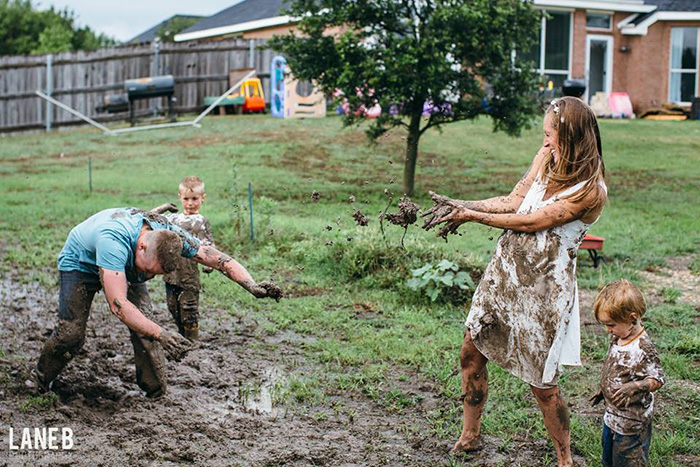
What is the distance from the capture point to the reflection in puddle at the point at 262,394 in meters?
5.25

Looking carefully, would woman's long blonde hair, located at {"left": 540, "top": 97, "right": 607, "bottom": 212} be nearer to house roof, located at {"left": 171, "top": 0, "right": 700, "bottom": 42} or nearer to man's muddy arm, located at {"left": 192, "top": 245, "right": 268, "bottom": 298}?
man's muddy arm, located at {"left": 192, "top": 245, "right": 268, "bottom": 298}

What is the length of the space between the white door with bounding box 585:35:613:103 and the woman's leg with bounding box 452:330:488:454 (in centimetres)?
2370

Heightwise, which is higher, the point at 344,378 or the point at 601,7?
the point at 601,7

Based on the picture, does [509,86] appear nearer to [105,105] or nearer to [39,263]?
[39,263]

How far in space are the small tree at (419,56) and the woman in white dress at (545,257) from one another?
7.95 metres

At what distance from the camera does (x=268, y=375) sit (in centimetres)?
583

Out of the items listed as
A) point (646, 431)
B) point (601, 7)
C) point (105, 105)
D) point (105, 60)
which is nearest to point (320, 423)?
point (646, 431)

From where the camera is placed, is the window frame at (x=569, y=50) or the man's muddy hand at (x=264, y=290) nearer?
the man's muddy hand at (x=264, y=290)

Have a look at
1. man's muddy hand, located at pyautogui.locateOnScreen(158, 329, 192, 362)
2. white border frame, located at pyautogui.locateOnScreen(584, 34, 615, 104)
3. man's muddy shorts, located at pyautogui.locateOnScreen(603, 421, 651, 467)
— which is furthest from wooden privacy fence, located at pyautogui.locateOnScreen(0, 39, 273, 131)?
man's muddy shorts, located at pyautogui.locateOnScreen(603, 421, 651, 467)

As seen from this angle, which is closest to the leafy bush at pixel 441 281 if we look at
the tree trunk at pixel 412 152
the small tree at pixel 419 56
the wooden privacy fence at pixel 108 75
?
the small tree at pixel 419 56

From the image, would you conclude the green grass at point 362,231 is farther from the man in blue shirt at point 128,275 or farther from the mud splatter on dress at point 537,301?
the man in blue shirt at point 128,275

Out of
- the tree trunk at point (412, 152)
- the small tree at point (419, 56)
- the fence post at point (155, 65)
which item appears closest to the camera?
the small tree at point (419, 56)

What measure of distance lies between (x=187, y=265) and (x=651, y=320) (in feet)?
12.9

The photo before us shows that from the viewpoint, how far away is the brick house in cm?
2606
